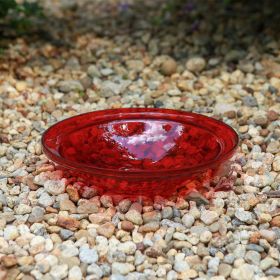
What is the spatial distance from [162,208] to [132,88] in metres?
1.01

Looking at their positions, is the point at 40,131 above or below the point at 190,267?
below

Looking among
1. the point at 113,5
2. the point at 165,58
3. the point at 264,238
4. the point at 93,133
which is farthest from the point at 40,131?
the point at 113,5

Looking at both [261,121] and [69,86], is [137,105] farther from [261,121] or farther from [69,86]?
[261,121]

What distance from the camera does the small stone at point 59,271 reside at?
6.07ft

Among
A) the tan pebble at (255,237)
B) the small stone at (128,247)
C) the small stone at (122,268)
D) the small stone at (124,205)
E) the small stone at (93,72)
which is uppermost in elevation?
the tan pebble at (255,237)

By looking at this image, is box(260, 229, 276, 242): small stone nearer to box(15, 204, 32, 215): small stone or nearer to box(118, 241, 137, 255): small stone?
box(118, 241, 137, 255): small stone

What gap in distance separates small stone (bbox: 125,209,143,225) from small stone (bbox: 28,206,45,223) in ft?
0.83

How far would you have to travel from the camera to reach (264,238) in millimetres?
1992

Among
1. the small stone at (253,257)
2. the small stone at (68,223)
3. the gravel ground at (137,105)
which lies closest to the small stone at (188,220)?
the gravel ground at (137,105)

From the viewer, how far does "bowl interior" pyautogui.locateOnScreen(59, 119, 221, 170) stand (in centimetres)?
229

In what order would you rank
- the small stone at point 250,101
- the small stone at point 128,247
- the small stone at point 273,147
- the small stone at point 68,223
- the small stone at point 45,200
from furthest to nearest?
1. the small stone at point 250,101
2. the small stone at point 273,147
3. the small stone at point 45,200
4. the small stone at point 68,223
5. the small stone at point 128,247

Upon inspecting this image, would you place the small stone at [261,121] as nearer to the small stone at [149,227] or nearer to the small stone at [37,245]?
the small stone at [149,227]

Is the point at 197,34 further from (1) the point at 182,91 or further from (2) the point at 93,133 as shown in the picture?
(2) the point at 93,133

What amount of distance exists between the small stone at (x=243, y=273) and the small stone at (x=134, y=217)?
1.09 ft
